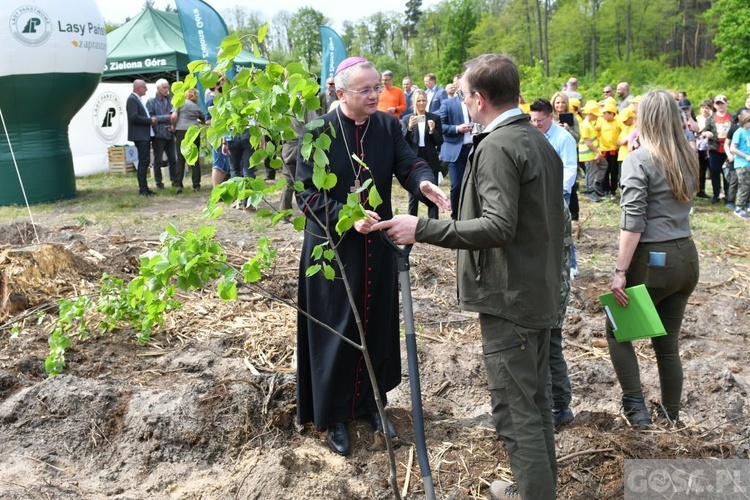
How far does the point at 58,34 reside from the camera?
1125 cm

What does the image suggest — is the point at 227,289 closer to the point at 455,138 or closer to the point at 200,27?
the point at 455,138

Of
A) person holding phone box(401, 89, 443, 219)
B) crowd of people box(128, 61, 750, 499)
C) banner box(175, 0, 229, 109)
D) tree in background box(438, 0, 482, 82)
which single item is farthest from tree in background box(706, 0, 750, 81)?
crowd of people box(128, 61, 750, 499)

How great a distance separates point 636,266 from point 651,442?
934mm

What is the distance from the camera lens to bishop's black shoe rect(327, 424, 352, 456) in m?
3.74

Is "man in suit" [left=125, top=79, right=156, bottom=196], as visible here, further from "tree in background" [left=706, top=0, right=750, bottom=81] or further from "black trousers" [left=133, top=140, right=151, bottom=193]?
"tree in background" [left=706, top=0, right=750, bottom=81]

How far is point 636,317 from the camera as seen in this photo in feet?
12.1

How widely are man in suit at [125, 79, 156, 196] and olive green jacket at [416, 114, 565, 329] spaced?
34.8 feet

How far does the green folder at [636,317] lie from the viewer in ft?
12.0

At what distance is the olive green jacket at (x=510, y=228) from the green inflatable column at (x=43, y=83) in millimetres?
10078

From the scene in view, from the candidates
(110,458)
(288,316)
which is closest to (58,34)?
(288,316)

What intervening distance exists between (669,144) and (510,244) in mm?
1461

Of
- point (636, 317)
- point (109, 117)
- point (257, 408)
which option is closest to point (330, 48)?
point (109, 117)

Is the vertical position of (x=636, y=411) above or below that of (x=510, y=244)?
below

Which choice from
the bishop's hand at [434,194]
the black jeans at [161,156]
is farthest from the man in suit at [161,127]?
the bishop's hand at [434,194]
